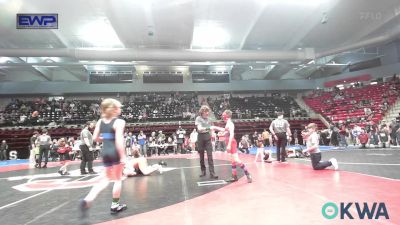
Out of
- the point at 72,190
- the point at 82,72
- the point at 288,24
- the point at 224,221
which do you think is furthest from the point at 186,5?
the point at 82,72

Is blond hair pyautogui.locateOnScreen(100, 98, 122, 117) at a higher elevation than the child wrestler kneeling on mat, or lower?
higher

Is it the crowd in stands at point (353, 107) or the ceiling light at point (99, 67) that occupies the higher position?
the ceiling light at point (99, 67)

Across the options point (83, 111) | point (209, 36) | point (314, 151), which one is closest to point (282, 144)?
point (314, 151)

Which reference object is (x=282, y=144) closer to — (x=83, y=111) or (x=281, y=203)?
(x=281, y=203)

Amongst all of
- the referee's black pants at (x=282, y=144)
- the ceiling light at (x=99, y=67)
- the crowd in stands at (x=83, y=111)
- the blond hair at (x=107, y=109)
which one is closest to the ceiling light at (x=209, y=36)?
the crowd in stands at (x=83, y=111)

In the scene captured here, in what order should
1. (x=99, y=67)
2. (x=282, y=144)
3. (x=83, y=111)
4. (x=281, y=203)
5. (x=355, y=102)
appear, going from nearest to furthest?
(x=281, y=203), (x=282, y=144), (x=83, y=111), (x=355, y=102), (x=99, y=67)

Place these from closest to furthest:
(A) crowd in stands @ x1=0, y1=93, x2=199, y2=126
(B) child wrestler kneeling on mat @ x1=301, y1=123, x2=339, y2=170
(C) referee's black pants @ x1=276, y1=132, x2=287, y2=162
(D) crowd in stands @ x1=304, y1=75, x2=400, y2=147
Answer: (B) child wrestler kneeling on mat @ x1=301, y1=123, x2=339, y2=170 → (C) referee's black pants @ x1=276, y1=132, x2=287, y2=162 → (D) crowd in stands @ x1=304, y1=75, x2=400, y2=147 → (A) crowd in stands @ x1=0, y1=93, x2=199, y2=126

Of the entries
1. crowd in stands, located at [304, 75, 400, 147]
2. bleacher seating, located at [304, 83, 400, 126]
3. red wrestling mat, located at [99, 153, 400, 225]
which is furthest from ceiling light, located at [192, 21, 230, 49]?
red wrestling mat, located at [99, 153, 400, 225]

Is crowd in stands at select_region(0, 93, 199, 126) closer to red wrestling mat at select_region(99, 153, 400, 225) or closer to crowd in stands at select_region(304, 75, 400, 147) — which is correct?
crowd in stands at select_region(304, 75, 400, 147)

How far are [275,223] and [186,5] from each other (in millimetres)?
13569

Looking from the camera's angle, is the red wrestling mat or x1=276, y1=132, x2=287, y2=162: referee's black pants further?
x1=276, y1=132, x2=287, y2=162: referee's black pants

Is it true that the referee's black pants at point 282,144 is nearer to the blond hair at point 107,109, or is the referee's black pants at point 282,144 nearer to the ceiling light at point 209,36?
the blond hair at point 107,109

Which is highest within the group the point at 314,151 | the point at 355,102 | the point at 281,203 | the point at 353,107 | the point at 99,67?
the point at 99,67

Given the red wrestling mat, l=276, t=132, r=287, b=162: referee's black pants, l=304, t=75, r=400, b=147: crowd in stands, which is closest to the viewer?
the red wrestling mat
